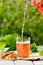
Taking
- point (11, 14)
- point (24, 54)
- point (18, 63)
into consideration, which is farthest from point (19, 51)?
point (11, 14)

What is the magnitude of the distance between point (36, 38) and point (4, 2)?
2.20 ft

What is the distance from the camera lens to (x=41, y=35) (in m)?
2.48

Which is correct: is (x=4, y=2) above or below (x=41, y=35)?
above

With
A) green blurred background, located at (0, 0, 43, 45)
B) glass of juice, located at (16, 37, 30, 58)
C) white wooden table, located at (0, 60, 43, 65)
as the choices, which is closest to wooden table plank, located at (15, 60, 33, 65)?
white wooden table, located at (0, 60, 43, 65)

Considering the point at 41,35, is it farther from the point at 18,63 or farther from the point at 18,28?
the point at 18,63

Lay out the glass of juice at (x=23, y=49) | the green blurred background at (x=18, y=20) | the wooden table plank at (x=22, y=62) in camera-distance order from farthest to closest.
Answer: the green blurred background at (x=18, y=20), the glass of juice at (x=23, y=49), the wooden table plank at (x=22, y=62)

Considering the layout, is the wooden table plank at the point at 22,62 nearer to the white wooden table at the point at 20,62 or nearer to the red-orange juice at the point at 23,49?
the white wooden table at the point at 20,62

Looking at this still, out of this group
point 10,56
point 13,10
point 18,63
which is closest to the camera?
point 18,63

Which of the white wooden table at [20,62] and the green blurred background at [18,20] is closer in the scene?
the white wooden table at [20,62]

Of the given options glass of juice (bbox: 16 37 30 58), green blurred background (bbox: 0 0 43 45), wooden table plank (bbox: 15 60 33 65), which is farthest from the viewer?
green blurred background (bbox: 0 0 43 45)

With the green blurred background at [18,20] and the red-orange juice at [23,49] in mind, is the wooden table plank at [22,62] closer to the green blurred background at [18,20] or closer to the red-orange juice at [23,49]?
the red-orange juice at [23,49]

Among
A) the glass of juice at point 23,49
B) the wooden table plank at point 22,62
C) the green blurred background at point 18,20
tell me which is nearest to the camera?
the wooden table plank at point 22,62

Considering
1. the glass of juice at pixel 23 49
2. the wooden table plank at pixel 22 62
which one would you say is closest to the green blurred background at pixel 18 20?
the glass of juice at pixel 23 49

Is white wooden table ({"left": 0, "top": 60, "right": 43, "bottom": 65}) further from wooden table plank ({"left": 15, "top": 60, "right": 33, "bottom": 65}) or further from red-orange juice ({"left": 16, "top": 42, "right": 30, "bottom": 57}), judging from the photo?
red-orange juice ({"left": 16, "top": 42, "right": 30, "bottom": 57})
